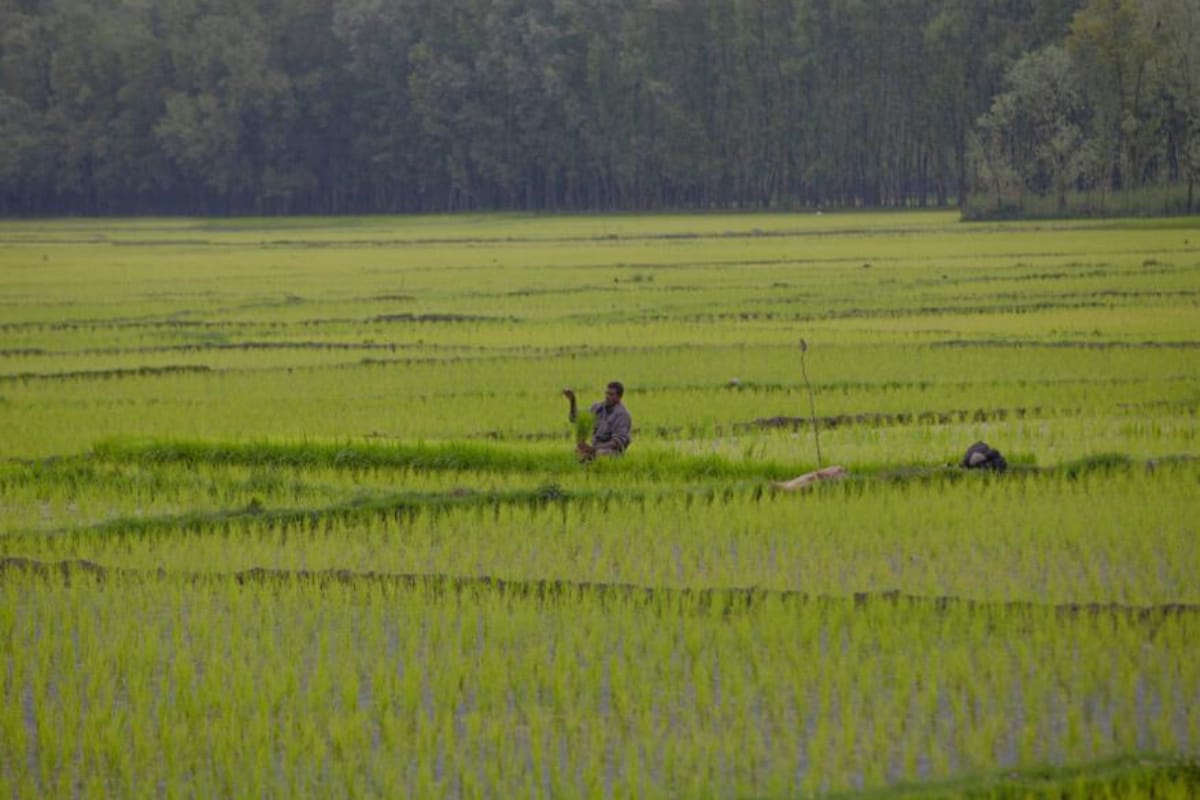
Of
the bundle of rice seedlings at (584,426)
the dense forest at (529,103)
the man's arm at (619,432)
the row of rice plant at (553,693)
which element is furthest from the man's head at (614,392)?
the dense forest at (529,103)

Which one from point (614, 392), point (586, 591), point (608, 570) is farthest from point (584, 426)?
point (586, 591)

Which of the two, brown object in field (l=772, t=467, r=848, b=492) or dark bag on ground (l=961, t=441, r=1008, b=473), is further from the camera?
dark bag on ground (l=961, t=441, r=1008, b=473)

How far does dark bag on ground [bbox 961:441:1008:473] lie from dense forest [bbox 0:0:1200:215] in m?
53.0

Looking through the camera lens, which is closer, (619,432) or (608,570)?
(608,570)

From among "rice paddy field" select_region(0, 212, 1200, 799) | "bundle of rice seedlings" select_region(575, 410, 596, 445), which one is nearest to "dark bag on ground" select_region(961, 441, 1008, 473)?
"rice paddy field" select_region(0, 212, 1200, 799)

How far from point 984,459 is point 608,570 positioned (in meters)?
3.40

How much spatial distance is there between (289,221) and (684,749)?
277 feet

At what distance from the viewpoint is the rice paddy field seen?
23.5 feet

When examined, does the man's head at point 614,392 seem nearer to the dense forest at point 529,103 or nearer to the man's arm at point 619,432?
the man's arm at point 619,432

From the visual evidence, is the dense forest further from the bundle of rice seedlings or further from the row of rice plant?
the row of rice plant

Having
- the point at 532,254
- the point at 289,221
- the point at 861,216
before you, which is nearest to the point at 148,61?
the point at 289,221

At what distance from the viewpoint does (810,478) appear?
12211 mm

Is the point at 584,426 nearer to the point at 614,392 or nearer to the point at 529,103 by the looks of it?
the point at 614,392

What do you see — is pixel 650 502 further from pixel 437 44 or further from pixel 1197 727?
pixel 437 44
